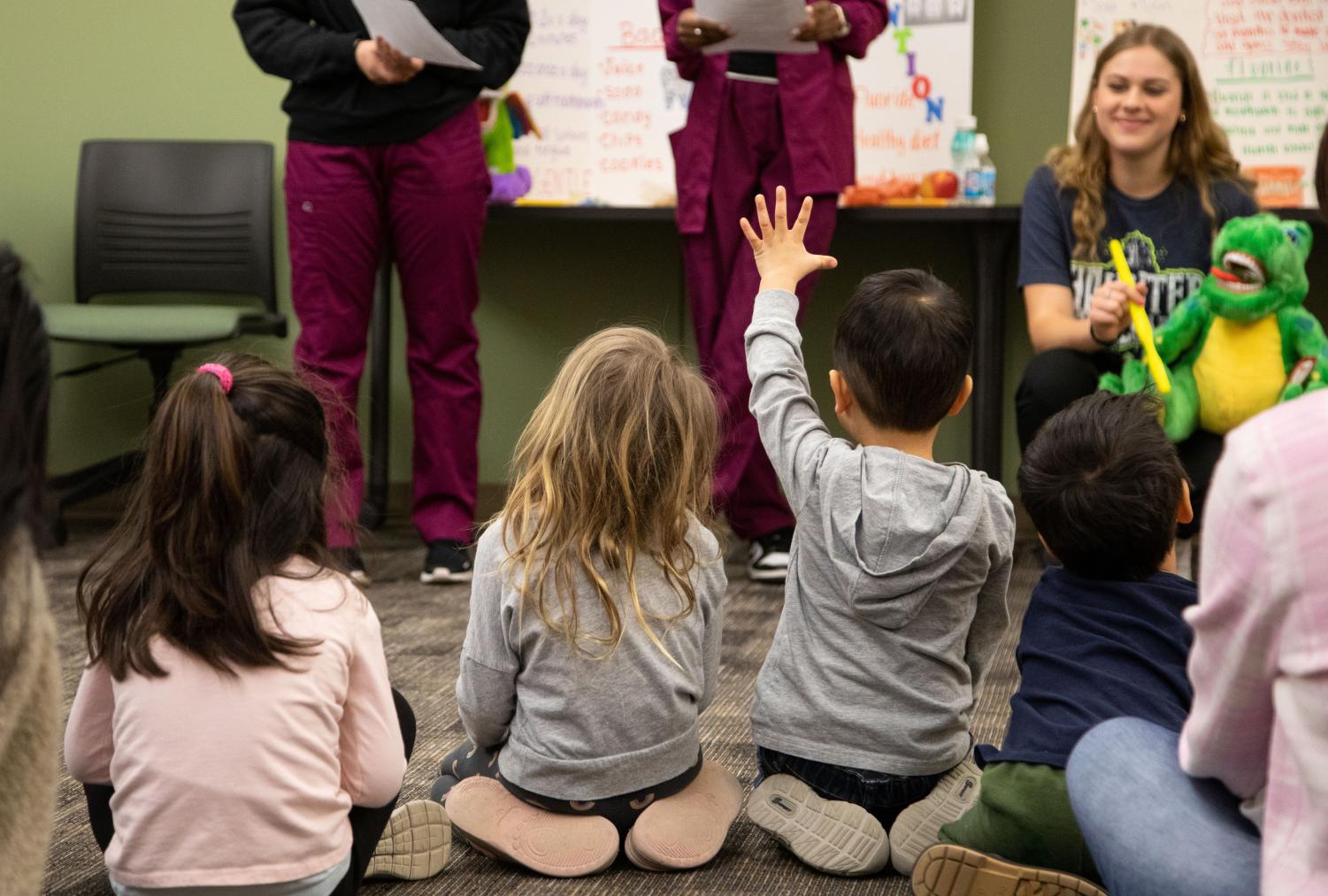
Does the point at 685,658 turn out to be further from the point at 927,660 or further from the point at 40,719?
the point at 40,719

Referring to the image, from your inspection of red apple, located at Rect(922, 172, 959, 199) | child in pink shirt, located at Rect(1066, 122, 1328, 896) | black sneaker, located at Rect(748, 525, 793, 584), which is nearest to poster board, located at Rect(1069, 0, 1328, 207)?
red apple, located at Rect(922, 172, 959, 199)

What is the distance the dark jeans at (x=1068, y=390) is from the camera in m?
2.51

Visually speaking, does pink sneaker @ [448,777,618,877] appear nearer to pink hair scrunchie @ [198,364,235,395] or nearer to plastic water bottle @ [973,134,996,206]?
pink hair scrunchie @ [198,364,235,395]

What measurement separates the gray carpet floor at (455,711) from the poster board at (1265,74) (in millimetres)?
Answer: 1110

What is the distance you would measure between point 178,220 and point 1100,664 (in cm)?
290

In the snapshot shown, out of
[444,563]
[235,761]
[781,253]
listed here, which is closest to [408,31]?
[444,563]

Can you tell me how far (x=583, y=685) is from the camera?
140cm

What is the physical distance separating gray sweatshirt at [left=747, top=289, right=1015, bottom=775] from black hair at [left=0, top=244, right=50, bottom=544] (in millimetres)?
795

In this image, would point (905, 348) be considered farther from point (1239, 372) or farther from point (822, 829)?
point (1239, 372)

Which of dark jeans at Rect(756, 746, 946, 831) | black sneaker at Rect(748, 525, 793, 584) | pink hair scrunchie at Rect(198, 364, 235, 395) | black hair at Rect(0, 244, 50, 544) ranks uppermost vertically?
black hair at Rect(0, 244, 50, 544)

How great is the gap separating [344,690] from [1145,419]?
0.79 m

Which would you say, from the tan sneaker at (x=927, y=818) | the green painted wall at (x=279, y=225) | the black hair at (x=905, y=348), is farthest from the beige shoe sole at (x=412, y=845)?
the green painted wall at (x=279, y=225)

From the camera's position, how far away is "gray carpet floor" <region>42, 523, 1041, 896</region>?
1.41 metres

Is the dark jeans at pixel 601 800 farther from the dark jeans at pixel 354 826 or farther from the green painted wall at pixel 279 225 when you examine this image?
the green painted wall at pixel 279 225
